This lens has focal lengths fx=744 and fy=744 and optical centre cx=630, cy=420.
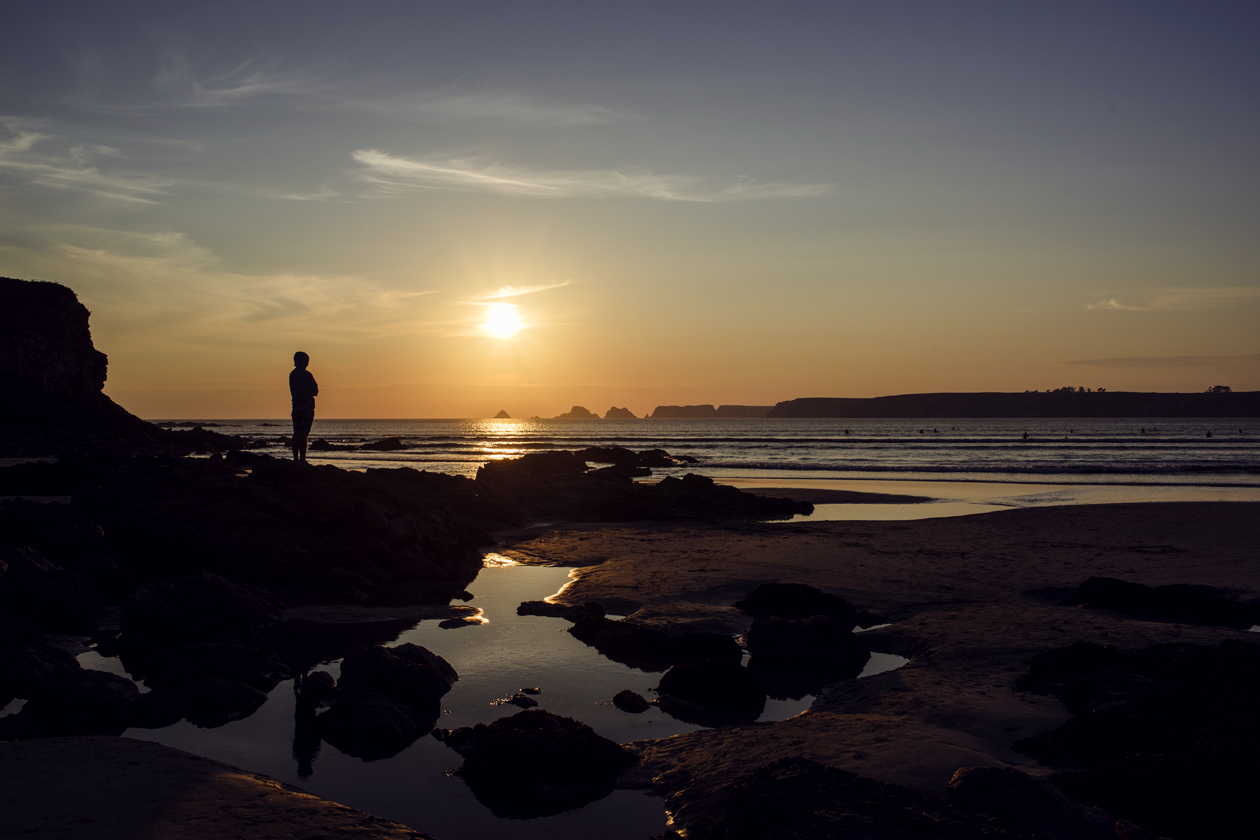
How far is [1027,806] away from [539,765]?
10.5 ft

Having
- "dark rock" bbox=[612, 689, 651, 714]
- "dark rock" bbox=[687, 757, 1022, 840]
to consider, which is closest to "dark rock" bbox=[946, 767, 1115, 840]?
"dark rock" bbox=[687, 757, 1022, 840]

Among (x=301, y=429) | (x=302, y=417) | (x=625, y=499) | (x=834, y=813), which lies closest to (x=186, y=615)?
(x=302, y=417)

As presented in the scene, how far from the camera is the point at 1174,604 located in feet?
33.5

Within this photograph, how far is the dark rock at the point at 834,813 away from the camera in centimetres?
380

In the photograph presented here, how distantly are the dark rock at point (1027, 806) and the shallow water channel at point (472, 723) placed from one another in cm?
196

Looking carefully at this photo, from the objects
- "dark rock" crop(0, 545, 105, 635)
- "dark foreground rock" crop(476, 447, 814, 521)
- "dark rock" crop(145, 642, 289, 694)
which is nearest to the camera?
"dark rock" crop(145, 642, 289, 694)

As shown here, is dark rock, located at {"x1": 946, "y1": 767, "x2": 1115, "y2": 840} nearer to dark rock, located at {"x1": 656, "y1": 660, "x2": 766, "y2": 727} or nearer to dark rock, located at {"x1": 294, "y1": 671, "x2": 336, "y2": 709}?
dark rock, located at {"x1": 656, "y1": 660, "x2": 766, "y2": 727}

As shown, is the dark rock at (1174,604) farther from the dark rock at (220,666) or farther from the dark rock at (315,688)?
the dark rock at (220,666)

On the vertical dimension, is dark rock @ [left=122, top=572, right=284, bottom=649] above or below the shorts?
below

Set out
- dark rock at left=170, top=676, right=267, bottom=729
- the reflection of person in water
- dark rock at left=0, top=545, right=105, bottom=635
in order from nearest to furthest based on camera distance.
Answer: dark rock at left=170, top=676, right=267, bottom=729, dark rock at left=0, top=545, right=105, bottom=635, the reflection of person in water

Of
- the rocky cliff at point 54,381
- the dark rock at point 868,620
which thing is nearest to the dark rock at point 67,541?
the dark rock at point 868,620

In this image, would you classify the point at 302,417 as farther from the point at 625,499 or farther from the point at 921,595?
the point at 921,595

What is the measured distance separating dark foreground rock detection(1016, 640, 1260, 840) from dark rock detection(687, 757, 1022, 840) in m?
1.53

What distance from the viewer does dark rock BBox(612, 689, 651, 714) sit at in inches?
279
